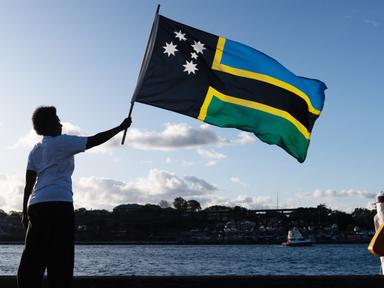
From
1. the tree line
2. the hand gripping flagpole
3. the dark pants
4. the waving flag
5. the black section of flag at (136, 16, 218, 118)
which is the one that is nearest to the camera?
the dark pants

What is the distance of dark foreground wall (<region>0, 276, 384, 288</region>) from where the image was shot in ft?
20.2

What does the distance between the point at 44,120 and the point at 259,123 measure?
136 inches

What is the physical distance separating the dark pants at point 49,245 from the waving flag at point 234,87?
3.05m

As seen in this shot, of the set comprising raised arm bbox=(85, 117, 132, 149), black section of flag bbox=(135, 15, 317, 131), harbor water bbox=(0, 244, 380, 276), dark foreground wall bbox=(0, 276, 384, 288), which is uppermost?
black section of flag bbox=(135, 15, 317, 131)

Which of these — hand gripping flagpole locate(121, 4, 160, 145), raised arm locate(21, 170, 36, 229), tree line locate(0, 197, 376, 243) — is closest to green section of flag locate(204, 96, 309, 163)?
hand gripping flagpole locate(121, 4, 160, 145)

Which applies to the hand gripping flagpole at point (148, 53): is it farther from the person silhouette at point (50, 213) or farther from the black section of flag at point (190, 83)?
the person silhouette at point (50, 213)

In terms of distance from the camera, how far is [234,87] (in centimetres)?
809

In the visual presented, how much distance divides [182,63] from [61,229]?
3.47 meters

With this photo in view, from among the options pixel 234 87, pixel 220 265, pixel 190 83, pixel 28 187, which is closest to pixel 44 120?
pixel 28 187

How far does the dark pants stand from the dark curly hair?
2.12ft

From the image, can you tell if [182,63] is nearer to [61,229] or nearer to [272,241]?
[61,229]

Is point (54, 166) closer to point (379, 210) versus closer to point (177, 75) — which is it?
point (177, 75)

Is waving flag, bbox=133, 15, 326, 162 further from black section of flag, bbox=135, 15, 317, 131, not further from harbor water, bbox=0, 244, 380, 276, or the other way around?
harbor water, bbox=0, 244, 380, 276

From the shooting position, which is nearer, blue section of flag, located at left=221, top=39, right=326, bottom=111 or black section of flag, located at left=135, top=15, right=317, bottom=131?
black section of flag, located at left=135, top=15, right=317, bottom=131
